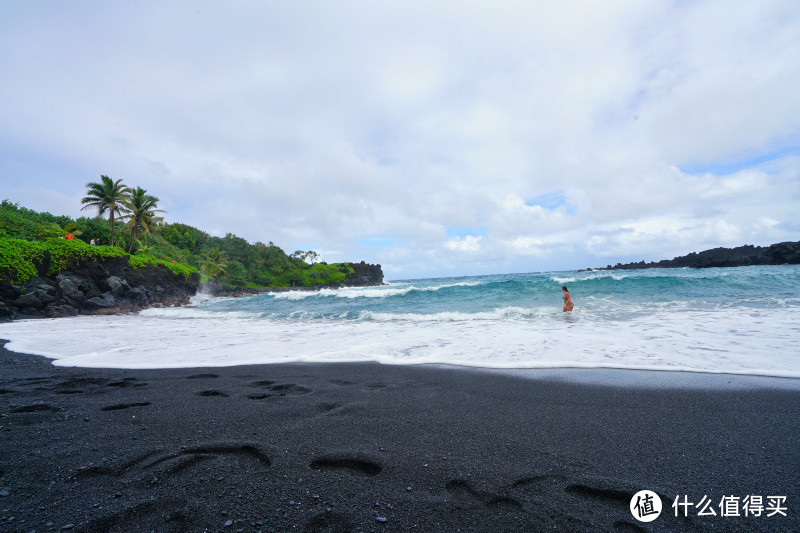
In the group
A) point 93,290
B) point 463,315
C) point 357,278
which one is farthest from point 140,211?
point 357,278

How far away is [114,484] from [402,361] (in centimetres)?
449

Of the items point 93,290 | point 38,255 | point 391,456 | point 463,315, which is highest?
point 38,255

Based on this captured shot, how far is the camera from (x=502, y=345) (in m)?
7.14

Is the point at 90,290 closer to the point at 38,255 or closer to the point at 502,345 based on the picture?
the point at 38,255

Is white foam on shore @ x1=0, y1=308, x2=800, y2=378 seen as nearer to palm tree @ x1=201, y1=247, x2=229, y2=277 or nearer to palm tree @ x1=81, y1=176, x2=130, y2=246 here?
palm tree @ x1=81, y1=176, x2=130, y2=246

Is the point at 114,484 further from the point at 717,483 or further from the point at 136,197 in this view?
the point at 136,197

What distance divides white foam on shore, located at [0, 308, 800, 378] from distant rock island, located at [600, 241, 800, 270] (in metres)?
47.5

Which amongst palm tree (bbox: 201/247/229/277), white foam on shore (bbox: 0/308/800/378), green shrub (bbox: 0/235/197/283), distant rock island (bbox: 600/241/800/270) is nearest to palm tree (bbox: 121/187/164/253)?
green shrub (bbox: 0/235/197/283)

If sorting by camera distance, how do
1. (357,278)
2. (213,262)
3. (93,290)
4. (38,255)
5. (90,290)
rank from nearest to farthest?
(38,255) → (90,290) → (93,290) → (213,262) → (357,278)

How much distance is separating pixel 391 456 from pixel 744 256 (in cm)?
6898

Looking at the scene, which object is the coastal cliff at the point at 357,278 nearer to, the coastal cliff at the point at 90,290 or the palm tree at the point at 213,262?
the palm tree at the point at 213,262

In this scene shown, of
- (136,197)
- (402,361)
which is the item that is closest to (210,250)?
(136,197)

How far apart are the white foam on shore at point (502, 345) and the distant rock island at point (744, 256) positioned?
4752 centimetres

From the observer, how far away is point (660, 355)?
5711 millimetres
